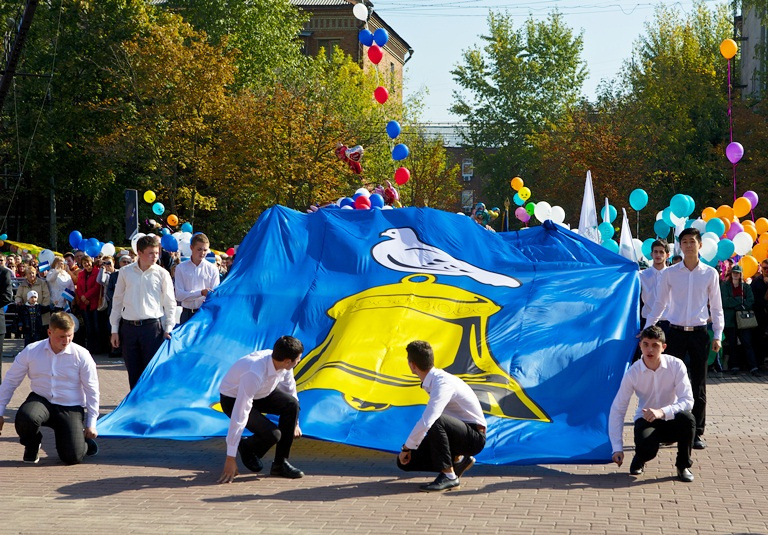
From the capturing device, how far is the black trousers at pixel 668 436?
25.4ft

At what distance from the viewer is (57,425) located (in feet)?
27.5

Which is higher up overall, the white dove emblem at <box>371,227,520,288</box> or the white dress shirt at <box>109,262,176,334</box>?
the white dove emblem at <box>371,227,520,288</box>

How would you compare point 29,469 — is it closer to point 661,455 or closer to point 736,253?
point 661,455

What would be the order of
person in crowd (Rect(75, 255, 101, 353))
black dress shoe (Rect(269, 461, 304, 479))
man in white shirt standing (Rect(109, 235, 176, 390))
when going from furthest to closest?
person in crowd (Rect(75, 255, 101, 353)), man in white shirt standing (Rect(109, 235, 176, 390)), black dress shoe (Rect(269, 461, 304, 479))

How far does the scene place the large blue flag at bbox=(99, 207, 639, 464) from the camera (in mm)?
8352

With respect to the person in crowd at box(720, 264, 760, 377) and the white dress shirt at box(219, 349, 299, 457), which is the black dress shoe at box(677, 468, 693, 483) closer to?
the white dress shirt at box(219, 349, 299, 457)

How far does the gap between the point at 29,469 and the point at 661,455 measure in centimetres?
525

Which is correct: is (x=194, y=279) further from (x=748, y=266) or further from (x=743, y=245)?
(x=743, y=245)

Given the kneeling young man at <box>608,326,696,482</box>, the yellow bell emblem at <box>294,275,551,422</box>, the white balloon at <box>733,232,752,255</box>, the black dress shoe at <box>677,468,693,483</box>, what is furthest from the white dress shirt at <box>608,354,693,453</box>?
the white balloon at <box>733,232,752,255</box>

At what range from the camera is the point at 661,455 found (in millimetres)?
8773

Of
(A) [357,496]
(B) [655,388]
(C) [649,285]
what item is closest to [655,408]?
(B) [655,388]

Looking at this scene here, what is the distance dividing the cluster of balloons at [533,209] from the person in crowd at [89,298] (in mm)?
8589

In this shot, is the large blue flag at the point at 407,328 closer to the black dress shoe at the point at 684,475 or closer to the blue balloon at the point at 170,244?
the black dress shoe at the point at 684,475

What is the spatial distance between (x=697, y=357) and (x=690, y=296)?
1.77ft
